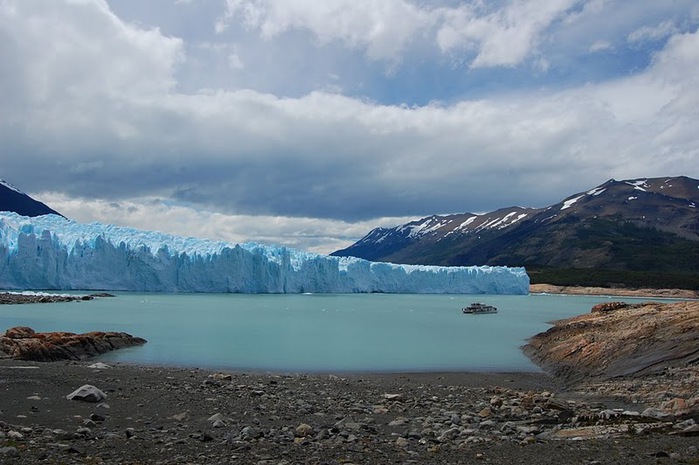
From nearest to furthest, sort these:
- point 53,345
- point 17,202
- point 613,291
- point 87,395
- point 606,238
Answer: point 87,395 < point 53,345 < point 613,291 < point 17,202 < point 606,238

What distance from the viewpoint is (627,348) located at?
42.0ft

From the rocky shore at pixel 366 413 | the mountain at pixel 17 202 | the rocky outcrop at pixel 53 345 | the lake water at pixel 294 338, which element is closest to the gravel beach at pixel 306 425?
the rocky shore at pixel 366 413

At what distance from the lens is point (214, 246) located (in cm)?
5641

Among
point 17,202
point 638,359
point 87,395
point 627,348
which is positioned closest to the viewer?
point 87,395

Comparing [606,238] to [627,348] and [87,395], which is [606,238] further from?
[87,395]

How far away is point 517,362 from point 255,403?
9.77m

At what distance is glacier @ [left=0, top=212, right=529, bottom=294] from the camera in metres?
49.0

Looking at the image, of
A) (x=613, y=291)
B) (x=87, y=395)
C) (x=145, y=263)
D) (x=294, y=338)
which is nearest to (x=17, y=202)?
(x=145, y=263)

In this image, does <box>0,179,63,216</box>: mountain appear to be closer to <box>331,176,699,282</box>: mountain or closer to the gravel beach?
<box>331,176,699,282</box>: mountain

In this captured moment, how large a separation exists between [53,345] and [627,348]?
13.0 metres

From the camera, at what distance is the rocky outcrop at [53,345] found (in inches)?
536

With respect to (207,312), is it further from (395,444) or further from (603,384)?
(395,444)

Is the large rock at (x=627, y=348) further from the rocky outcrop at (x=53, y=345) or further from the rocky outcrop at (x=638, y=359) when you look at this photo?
the rocky outcrop at (x=53, y=345)

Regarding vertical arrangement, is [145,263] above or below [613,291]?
above
